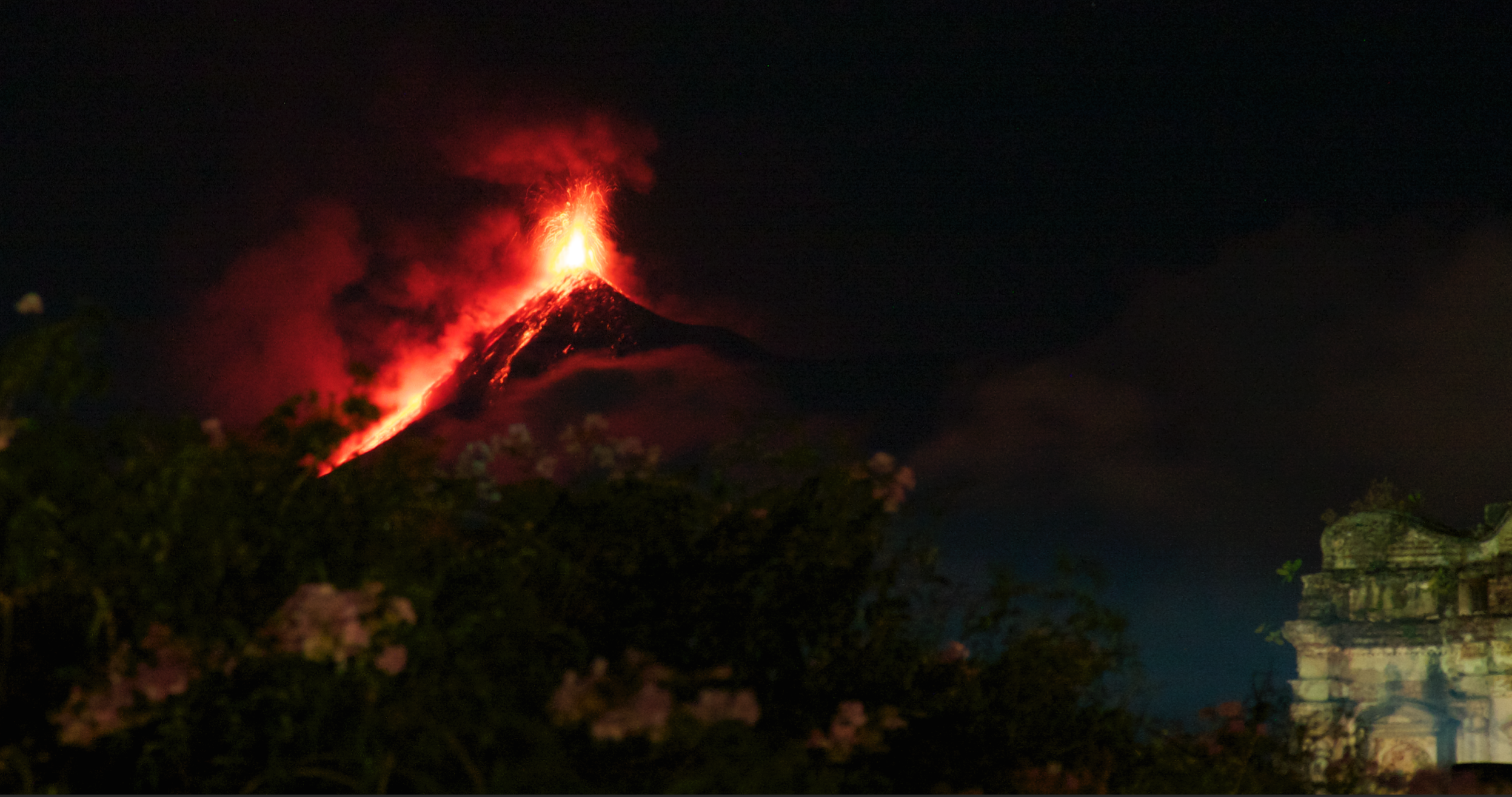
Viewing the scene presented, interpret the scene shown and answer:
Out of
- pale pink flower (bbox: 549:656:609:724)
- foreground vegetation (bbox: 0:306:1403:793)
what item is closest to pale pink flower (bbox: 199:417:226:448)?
foreground vegetation (bbox: 0:306:1403:793)

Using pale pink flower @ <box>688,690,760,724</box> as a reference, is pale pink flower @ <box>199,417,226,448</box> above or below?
above

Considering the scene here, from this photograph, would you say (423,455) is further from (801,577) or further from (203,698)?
(801,577)

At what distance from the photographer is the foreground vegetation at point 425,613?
21.5ft

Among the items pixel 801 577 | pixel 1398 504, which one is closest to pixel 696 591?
pixel 801 577

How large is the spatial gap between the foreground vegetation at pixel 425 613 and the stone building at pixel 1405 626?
2066 centimetres

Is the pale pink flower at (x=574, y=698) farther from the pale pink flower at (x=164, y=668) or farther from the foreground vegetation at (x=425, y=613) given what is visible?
the pale pink flower at (x=164, y=668)

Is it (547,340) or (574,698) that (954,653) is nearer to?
(574,698)

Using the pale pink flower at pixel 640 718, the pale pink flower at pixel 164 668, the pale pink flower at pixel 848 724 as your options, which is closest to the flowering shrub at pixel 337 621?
the pale pink flower at pixel 164 668

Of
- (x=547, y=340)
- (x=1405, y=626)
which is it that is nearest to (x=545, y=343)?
(x=547, y=340)

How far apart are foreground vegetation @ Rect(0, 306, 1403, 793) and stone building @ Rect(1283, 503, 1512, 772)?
67.8 ft

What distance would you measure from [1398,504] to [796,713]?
25.5 meters

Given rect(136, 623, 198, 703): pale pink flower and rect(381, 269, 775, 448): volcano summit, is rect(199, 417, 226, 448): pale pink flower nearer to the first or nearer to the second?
rect(136, 623, 198, 703): pale pink flower

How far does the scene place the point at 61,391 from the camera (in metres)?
6.93

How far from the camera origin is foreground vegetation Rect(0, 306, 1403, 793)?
6.55m
